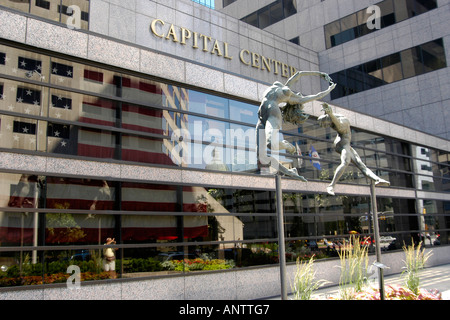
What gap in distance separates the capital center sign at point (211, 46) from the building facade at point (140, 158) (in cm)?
7

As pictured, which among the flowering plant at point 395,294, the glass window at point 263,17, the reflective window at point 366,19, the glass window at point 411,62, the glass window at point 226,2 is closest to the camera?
the flowering plant at point 395,294

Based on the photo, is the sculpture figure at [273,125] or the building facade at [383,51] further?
the building facade at [383,51]

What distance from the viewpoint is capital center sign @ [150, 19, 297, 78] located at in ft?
53.4

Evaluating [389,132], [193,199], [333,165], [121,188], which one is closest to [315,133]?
[333,165]

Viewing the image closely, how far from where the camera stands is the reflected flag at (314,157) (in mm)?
16906

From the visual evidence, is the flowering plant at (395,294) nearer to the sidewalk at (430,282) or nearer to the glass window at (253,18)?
the sidewalk at (430,282)

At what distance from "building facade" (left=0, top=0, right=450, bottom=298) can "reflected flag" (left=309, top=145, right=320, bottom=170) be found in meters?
0.08

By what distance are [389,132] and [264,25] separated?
45.9 ft

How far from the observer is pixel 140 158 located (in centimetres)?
1149

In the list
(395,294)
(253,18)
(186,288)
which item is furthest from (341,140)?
(253,18)

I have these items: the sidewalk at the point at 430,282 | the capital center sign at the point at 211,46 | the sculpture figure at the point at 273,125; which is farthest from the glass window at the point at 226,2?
the sculpture figure at the point at 273,125

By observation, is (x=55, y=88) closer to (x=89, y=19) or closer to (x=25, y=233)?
(x=25, y=233)

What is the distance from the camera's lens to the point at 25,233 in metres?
9.30

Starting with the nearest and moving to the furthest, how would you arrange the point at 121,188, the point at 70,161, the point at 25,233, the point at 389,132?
the point at 25,233 → the point at 70,161 → the point at 121,188 → the point at 389,132
